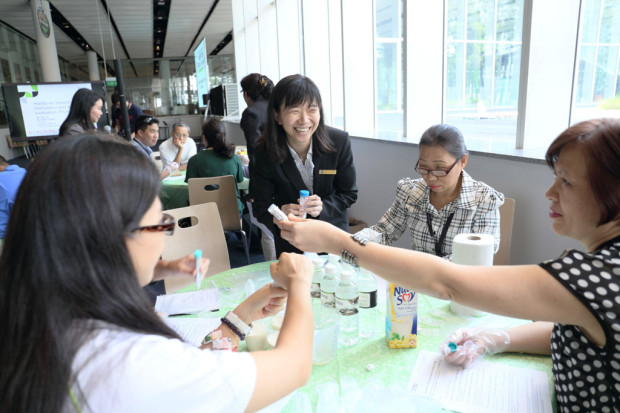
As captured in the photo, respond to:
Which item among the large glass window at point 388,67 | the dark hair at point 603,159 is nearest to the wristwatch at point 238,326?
the dark hair at point 603,159

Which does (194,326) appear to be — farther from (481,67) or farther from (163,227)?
(481,67)

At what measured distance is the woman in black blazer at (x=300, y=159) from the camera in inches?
79.7

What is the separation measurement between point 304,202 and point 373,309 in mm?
646

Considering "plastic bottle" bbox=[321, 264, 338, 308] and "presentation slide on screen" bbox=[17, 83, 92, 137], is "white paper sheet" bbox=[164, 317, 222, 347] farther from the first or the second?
"presentation slide on screen" bbox=[17, 83, 92, 137]

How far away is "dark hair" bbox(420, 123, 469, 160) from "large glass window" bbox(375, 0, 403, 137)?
7.08 ft

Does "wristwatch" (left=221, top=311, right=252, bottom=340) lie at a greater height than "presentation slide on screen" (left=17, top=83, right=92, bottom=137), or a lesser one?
lesser

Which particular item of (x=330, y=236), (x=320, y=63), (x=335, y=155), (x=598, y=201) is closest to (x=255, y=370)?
(x=330, y=236)

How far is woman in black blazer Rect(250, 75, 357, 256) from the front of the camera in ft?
6.64

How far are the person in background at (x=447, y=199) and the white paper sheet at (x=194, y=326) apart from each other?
3.50 feet

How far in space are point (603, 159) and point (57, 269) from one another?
0.99 m

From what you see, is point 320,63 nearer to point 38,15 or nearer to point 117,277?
point 117,277

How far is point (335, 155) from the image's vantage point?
2154 mm

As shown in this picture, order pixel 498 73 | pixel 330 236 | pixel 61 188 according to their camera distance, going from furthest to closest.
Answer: pixel 498 73 → pixel 330 236 → pixel 61 188

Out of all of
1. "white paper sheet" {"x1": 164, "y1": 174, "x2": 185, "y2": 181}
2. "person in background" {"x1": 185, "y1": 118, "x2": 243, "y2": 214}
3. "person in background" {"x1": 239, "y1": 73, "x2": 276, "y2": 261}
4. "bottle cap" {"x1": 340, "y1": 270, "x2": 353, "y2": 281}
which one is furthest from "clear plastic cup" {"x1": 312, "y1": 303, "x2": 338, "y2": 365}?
"white paper sheet" {"x1": 164, "y1": 174, "x2": 185, "y2": 181}
